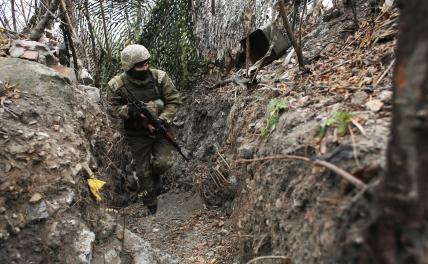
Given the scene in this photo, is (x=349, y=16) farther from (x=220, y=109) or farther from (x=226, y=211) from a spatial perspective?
(x=226, y=211)

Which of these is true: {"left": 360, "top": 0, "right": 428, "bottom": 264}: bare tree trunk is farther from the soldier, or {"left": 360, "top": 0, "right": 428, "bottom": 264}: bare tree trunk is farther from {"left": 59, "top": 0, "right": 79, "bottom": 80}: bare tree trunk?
{"left": 59, "top": 0, "right": 79, "bottom": 80}: bare tree trunk

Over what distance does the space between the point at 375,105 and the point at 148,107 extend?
3132 millimetres

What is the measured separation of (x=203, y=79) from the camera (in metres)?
7.23

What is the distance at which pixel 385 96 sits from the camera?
2785mm

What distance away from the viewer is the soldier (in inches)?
205

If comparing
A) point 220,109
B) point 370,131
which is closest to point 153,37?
point 220,109

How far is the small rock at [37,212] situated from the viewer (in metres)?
3.51

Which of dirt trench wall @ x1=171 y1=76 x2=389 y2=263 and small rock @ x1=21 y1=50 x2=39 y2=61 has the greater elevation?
small rock @ x1=21 y1=50 x2=39 y2=61

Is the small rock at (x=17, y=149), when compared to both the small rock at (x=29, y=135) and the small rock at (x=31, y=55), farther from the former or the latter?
the small rock at (x=31, y=55)

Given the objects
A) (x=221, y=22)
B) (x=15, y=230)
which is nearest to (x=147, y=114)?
(x=15, y=230)

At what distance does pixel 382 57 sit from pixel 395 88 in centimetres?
223

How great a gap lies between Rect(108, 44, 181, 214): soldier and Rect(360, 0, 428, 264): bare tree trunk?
399 cm

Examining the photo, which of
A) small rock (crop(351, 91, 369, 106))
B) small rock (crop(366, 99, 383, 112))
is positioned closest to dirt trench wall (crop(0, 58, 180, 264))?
small rock (crop(351, 91, 369, 106))

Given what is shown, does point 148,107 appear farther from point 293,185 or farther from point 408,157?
point 408,157
